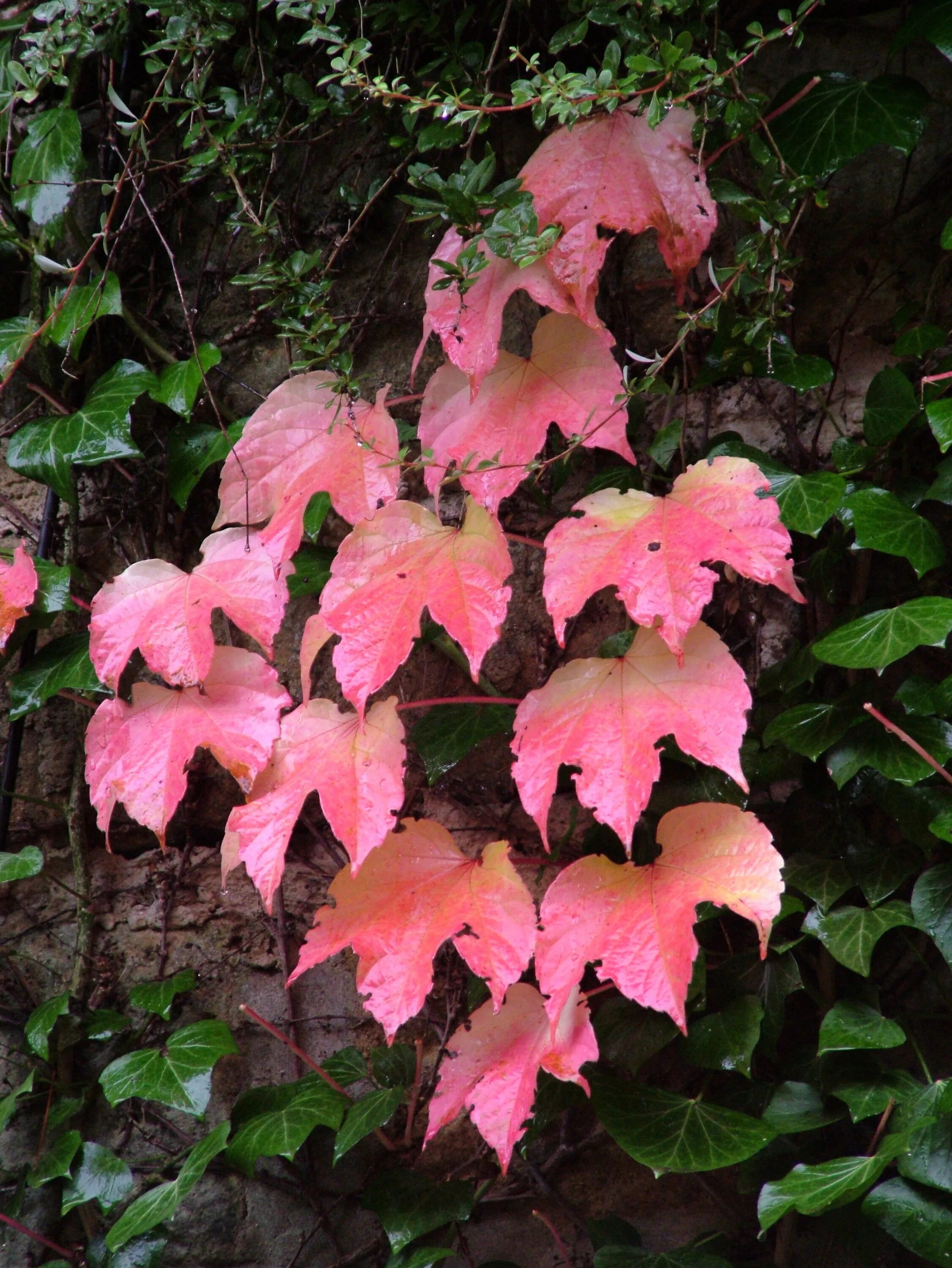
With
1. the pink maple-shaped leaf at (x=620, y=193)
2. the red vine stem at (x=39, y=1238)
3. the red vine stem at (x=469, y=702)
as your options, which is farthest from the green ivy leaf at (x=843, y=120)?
the red vine stem at (x=39, y=1238)

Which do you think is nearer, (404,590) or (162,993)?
(404,590)

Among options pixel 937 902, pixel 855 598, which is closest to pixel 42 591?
pixel 855 598

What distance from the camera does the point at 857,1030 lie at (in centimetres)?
99

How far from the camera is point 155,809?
40.8 inches

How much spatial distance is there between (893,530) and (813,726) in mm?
226

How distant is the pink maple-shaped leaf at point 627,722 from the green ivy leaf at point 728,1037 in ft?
1.06

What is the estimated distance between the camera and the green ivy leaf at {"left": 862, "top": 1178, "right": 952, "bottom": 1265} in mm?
908

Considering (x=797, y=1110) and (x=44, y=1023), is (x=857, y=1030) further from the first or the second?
(x=44, y=1023)

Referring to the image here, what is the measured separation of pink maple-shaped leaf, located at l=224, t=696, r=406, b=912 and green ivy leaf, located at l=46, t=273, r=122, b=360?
2.11ft

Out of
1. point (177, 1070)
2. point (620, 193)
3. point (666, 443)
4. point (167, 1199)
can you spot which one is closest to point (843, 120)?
point (620, 193)

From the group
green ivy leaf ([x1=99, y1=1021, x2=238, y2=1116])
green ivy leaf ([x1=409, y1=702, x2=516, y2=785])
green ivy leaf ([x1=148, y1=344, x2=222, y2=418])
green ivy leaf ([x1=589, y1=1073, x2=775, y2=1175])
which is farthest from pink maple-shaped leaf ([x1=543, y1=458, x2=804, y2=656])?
green ivy leaf ([x1=99, y1=1021, x2=238, y2=1116])

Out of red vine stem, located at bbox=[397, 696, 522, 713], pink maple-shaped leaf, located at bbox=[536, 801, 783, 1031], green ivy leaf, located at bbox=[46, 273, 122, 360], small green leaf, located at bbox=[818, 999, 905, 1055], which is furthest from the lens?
green ivy leaf, located at bbox=[46, 273, 122, 360]

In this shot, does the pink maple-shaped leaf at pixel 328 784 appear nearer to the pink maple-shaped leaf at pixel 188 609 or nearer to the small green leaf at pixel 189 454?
the pink maple-shaped leaf at pixel 188 609

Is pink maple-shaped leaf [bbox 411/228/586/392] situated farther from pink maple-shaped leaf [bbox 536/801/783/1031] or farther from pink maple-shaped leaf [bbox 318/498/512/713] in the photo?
pink maple-shaped leaf [bbox 536/801/783/1031]
